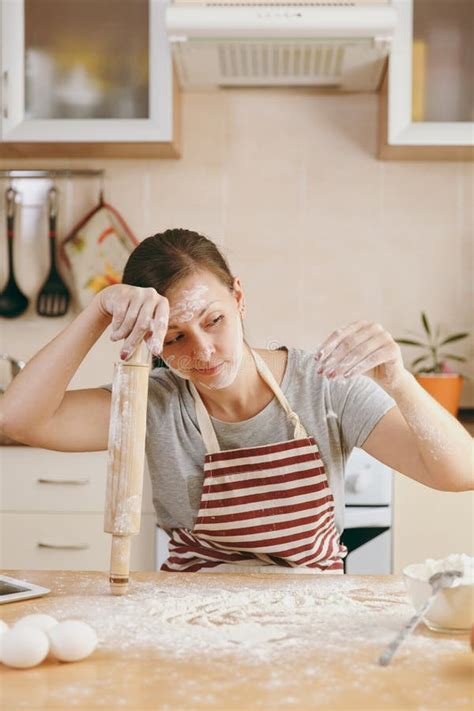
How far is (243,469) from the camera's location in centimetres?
145

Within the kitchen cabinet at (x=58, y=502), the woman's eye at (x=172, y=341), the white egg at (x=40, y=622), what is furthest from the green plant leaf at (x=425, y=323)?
the white egg at (x=40, y=622)

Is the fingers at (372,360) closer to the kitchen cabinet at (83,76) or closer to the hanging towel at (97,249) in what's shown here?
the kitchen cabinet at (83,76)

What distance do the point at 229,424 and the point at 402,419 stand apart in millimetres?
303

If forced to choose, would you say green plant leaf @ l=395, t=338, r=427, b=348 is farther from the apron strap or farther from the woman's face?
the woman's face

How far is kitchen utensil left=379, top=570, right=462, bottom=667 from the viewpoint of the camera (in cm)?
87

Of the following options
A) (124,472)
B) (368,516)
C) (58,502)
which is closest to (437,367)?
(368,516)

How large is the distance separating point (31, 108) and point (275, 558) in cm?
168

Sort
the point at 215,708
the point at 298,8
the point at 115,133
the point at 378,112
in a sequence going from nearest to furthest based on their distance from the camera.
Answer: the point at 215,708
the point at 298,8
the point at 115,133
the point at 378,112

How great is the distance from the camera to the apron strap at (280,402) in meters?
1.49

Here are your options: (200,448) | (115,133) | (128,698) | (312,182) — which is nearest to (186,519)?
(200,448)

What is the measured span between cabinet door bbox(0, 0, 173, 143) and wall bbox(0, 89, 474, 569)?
0.31 metres

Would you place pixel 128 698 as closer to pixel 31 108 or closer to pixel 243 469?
pixel 243 469

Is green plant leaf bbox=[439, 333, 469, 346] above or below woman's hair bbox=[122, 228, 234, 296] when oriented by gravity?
below

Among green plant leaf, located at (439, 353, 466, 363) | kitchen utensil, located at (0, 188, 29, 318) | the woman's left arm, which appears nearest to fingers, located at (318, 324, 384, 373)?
the woman's left arm
